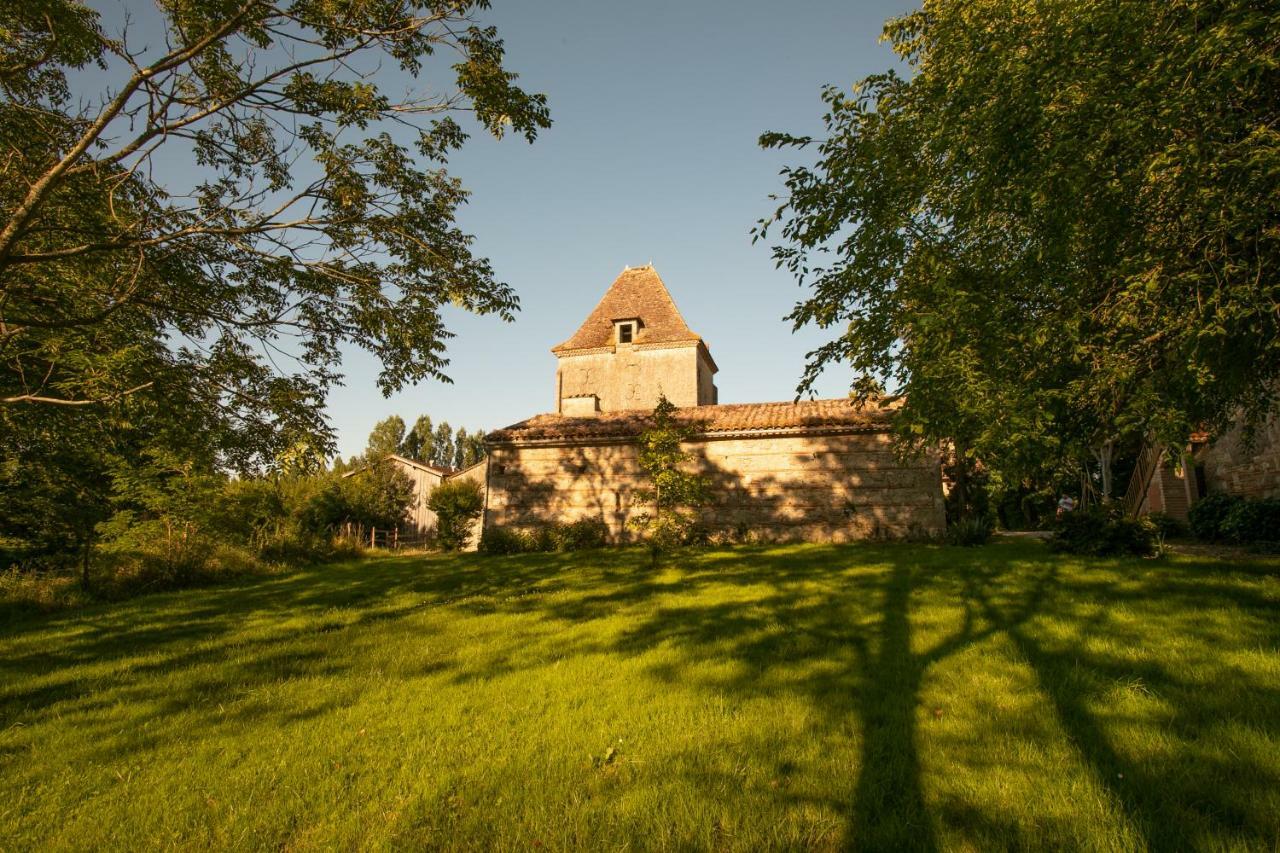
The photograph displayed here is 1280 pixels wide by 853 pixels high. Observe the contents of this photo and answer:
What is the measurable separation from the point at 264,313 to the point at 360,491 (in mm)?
20809

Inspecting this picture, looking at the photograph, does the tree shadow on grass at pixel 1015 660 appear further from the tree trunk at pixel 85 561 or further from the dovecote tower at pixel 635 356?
the dovecote tower at pixel 635 356

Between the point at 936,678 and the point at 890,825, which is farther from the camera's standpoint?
the point at 936,678

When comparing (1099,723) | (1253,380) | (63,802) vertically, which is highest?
(1253,380)

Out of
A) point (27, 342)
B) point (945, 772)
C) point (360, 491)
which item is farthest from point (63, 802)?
point (360, 491)

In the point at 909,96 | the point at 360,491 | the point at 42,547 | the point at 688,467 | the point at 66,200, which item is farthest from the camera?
the point at 360,491

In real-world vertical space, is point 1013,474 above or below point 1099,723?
above

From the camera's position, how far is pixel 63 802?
3.36 m

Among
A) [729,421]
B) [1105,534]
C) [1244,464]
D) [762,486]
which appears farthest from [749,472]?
[1244,464]

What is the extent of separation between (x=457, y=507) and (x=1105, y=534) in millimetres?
24305

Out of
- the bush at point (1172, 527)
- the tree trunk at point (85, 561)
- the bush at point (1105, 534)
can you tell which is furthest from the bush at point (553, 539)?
the bush at point (1172, 527)

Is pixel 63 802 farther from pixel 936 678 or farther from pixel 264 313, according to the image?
pixel 264 313

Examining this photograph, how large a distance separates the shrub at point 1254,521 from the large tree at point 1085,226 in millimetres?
5895

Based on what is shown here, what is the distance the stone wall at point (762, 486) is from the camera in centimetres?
1705

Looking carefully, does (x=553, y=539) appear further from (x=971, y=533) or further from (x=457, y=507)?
(x=971, y=533)
